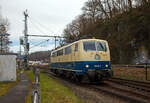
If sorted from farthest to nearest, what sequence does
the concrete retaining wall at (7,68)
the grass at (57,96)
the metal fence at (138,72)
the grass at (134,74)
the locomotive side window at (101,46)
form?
1. the metal fence at (138,72)
2. the grass at (134,74)
3. the concrete retaining wall at (7,68)
4. the locomotive side window at (101,46)
5. the grass at (57,96)

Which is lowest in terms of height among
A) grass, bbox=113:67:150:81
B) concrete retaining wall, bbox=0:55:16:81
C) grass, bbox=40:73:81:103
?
grass, bbox=40:73:81:103

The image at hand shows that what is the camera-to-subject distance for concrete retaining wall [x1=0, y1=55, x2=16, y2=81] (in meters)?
14.9

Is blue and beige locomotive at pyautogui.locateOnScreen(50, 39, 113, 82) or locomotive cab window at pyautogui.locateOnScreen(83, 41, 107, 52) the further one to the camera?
locomotive cab window at pyautogui.locateOnScreen(83, 41, 107, 52)

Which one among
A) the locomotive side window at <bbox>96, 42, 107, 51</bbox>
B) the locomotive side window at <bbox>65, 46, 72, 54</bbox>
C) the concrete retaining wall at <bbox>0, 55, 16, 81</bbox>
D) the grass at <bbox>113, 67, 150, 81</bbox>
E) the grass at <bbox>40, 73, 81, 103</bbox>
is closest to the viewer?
the grass at <bbox>40, 73, 81, 103</bbox>

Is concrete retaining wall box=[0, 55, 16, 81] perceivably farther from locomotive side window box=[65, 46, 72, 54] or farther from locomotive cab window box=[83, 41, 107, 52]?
locomotive cab window box=[83, 41, 107, 52]

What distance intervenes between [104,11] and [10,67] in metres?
28.8

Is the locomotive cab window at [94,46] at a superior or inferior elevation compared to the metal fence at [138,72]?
superior

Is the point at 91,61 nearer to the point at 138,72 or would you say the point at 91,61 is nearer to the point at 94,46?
the point at 94,46

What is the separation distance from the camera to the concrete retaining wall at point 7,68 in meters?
14.9

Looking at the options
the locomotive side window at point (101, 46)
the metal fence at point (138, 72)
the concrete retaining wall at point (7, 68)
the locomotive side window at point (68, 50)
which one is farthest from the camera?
the metal fence at point (138, 72)

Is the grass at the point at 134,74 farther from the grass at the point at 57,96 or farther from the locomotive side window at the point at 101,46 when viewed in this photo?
the grass at the point at 57,96

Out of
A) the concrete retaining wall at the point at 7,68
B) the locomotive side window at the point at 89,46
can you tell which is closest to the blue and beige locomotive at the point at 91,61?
the locomotive side window at the point at 89,46

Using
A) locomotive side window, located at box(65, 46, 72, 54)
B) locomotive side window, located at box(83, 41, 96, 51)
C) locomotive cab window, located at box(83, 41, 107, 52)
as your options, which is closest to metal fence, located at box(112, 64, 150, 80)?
locomotive cab window, located at box(83, 41, 107, 52)

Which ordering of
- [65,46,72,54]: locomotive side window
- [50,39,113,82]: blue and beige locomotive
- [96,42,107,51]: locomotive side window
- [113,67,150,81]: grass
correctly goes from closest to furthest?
[50,39,113,82]: blue and beige locomotive
[96,42,107,51]: locomotive side window
[65,46,72,54]: locomotive side window
[113,67,150,81]: grass
